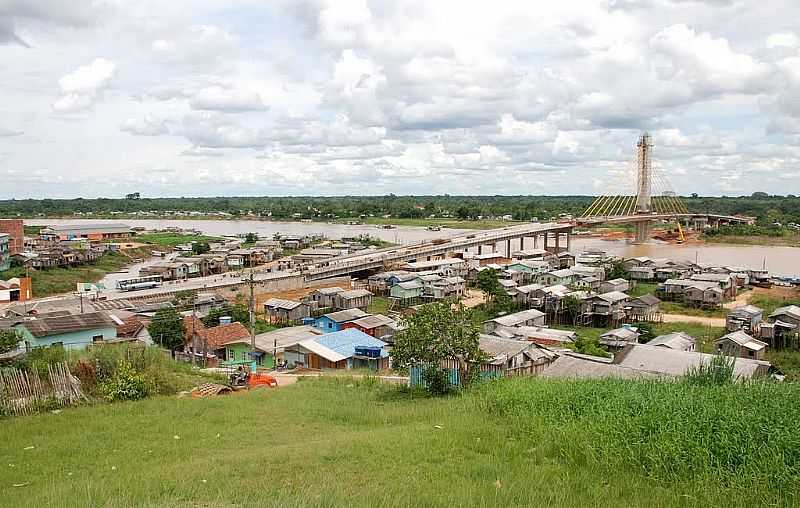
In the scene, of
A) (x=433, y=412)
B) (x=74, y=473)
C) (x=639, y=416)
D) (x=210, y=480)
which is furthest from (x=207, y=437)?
(x=639, y=416)

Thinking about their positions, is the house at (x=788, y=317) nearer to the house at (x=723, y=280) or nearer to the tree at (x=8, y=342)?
the house at (x=723, y=280)

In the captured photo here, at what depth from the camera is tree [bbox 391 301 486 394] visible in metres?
10.1

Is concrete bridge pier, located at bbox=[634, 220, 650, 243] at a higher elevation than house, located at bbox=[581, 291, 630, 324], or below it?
higher

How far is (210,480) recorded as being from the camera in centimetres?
575

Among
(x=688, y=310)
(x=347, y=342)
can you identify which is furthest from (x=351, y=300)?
(x=688, y=310)

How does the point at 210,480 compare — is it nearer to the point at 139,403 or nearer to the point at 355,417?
the point at 355,417

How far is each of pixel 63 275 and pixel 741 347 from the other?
120 ft

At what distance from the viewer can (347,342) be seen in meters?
18.4

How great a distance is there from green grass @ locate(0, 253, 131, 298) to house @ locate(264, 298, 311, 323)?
1521cm

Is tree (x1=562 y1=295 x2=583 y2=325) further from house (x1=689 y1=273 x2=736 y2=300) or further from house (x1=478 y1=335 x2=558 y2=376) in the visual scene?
house (x1=478 y1=335 x2=558 y2=376)

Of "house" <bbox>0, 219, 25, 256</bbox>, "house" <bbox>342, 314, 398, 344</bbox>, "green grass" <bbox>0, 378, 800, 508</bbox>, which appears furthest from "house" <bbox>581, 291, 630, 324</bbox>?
"house" <bbox>0, 219, 25, 256</bbox>

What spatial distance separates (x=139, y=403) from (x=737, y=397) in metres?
8.00

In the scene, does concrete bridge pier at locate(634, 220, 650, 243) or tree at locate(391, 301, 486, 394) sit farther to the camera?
concrete bridge pier at locate(634, 220, 650, 243)

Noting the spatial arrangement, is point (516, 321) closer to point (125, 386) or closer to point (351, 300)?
point (351, 300)
